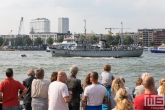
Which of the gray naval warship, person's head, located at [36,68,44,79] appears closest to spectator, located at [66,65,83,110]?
person's head, located at [36,68,44,79]

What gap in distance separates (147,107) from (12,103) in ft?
12.5

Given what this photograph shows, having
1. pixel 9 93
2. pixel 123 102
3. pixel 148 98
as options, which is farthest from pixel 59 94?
pixel 148 98

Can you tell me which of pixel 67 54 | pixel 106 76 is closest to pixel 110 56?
pixel 67 54

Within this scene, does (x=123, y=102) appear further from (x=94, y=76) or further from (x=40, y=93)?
(x=40, y=93)

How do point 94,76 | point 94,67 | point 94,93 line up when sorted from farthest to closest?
point 94,67
point 94,93
point 94,76

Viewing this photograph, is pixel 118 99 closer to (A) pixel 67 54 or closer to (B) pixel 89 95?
(B) pixel 89 95

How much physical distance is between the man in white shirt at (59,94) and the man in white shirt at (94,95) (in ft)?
2.10

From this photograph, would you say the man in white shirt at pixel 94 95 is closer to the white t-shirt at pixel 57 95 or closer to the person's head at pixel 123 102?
the white t-shirt at pixel 57 95

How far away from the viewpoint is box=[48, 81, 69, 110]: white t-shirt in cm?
850

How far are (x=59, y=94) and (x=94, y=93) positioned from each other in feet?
2.94

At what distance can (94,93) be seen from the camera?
907 cm

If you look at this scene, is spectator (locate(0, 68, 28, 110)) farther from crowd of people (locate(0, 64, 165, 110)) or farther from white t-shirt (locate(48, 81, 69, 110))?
white t-shirt (locate(48, 81, 69, 110))

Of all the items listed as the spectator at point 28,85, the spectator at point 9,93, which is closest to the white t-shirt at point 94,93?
the spectator at point 9,93

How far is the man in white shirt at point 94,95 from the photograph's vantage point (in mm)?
9047
